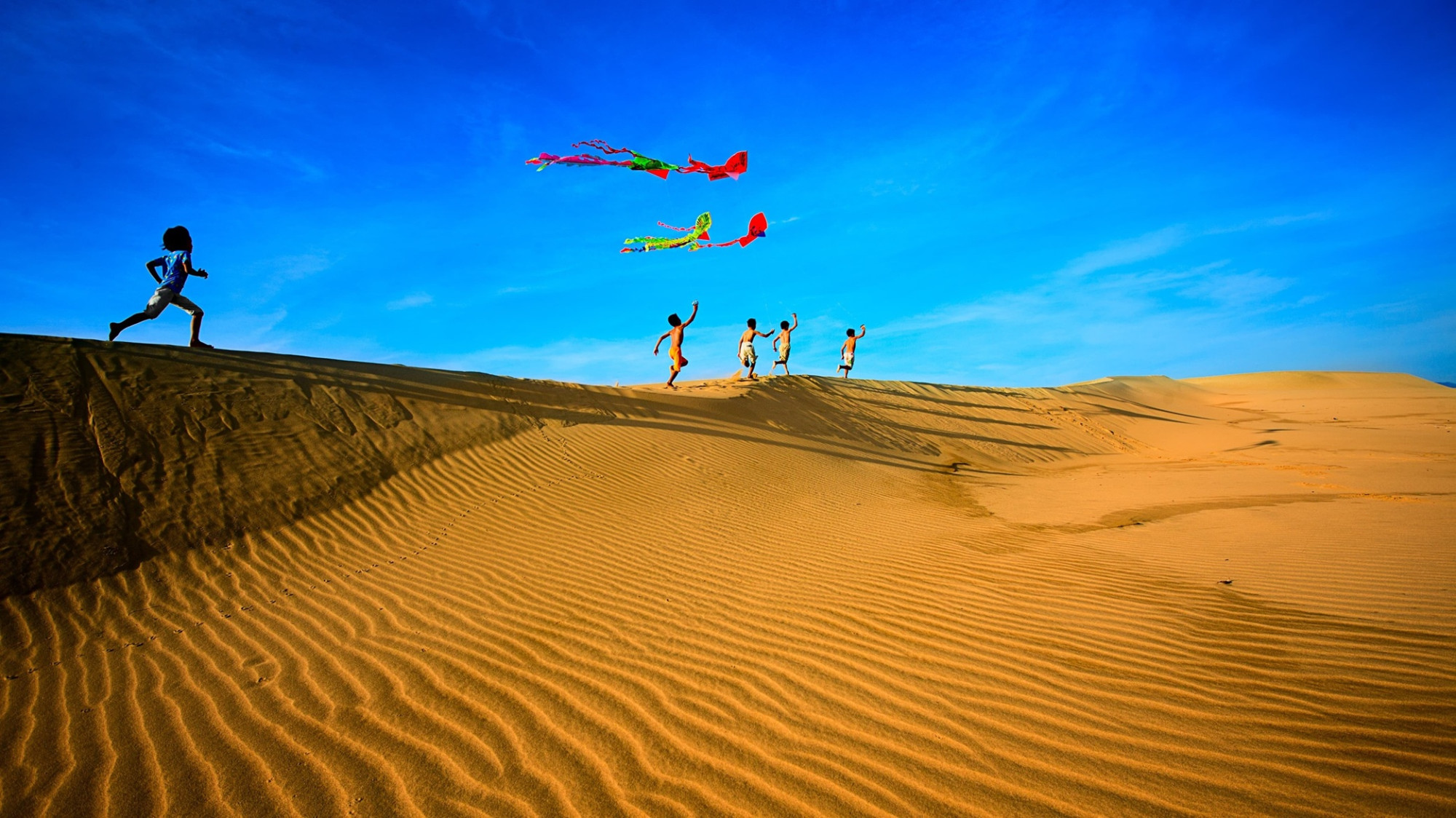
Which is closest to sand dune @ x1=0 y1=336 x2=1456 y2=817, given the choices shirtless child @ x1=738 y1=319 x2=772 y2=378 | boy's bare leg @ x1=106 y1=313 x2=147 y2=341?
boy's bare leg @ x1=106 y1=313 x2=147 y2=341

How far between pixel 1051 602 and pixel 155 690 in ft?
17.7

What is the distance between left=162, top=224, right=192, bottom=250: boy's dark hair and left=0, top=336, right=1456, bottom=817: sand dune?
1475mm

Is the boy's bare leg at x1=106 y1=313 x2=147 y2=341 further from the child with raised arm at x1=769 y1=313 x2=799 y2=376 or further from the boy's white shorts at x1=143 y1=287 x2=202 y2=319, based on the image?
the child with raised arm at x1=769 y1=313 x2=799 y2=376

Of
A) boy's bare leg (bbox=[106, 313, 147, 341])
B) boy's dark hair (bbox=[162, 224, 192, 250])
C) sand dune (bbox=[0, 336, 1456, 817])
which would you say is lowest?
sand dune (bbox=[0, 336, 1456, 817])

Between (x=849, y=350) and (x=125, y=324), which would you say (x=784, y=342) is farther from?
(x=125, y=324)

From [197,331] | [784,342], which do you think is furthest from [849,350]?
[197,331]

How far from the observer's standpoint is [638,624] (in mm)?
4070

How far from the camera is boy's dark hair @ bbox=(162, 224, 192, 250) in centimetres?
827

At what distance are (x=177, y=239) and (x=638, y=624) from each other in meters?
9.00

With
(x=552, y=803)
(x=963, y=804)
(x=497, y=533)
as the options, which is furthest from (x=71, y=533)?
(x=963, y=804)

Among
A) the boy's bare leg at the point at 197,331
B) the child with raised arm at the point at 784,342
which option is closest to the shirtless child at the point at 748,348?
the child with raised arm at the point at 784,342

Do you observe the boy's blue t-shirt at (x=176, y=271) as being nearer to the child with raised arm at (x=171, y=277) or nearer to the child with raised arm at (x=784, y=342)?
the child with raised arm at (x=171, y=277)

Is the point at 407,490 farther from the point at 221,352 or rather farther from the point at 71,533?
the point at 221,352

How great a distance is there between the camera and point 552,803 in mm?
2309
